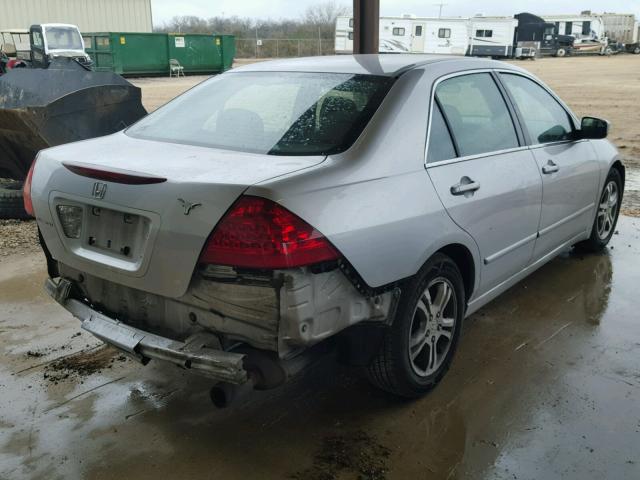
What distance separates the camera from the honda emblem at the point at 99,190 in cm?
269

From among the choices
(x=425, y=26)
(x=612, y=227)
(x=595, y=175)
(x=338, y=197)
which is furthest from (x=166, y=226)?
(x=425, y=26)

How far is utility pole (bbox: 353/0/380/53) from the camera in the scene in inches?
270

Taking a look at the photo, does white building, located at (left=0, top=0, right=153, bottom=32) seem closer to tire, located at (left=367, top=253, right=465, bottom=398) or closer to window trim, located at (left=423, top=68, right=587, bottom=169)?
window trim, located at (left=423, top=68, right=587, bottom=169)

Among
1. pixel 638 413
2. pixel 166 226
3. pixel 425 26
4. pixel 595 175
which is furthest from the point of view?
pixel 425 26

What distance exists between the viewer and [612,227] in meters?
5.61

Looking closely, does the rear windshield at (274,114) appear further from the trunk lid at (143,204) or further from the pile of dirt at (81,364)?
the pile of dirt at (81,364)

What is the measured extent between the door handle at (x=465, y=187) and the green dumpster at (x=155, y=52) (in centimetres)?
2878

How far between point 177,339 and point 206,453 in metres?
0.55

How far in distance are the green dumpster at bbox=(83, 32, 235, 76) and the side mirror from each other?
91.4 ft

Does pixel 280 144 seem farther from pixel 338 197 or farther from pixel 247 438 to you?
pixel 247 438

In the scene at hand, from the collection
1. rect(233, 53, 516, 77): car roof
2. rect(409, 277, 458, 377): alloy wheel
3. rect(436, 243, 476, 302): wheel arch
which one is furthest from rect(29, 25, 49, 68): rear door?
rect(409, 277, 458, 377): alloy wheel

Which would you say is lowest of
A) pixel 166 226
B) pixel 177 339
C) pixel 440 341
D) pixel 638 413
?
pixel 638 413

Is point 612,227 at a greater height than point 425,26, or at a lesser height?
lesser

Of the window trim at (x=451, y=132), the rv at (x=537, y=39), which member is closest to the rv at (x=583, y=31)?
the rv at (x=537, y=39)
